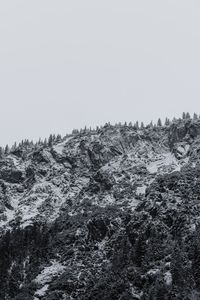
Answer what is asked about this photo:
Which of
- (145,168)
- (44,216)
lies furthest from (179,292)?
(145,168)

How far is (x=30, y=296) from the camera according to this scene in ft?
422

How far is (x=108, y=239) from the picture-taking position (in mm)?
149500

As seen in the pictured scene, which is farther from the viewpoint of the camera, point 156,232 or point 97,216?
point 97,216

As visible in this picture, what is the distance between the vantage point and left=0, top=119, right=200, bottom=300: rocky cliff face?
122750 millimetres

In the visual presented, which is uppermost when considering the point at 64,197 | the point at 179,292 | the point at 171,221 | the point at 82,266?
the point at 64,197

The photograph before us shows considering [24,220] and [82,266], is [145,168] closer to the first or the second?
[24,220]

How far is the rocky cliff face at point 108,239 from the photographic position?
122750 mm

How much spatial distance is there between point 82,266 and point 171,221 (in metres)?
29.0

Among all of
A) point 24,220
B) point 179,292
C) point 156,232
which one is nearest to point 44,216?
point 24,220

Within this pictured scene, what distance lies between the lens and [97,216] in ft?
516

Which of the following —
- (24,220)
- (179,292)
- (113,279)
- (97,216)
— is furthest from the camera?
(24,220)

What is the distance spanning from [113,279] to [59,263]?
2181cm

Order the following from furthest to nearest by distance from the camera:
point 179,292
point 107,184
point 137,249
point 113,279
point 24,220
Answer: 1. point 107,184
2. point 24,220
3. point 137,249
4. point 113,279
5. point 179,292

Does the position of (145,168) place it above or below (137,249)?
above
